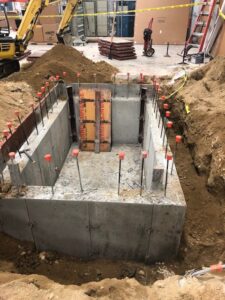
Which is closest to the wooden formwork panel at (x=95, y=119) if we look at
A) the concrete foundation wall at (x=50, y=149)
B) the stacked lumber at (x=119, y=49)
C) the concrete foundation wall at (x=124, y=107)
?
the concrete foundation wall at (x=124, y=107)

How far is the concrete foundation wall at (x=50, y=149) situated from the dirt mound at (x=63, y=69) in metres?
1.71

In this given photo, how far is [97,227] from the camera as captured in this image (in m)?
3.92

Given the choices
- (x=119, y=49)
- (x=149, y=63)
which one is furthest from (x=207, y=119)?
(x=119, y=49)

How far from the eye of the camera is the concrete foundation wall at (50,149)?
4957mm

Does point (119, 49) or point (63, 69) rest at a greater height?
point (119, 49)

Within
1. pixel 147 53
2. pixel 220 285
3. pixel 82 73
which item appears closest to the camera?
pixel 220 285

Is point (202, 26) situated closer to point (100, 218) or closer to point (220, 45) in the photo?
point (220, 45)

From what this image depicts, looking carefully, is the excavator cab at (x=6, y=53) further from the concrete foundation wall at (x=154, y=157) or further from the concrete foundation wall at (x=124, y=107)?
the concrete foundation wall at (x=154, y=157)

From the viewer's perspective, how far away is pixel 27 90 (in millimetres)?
7930

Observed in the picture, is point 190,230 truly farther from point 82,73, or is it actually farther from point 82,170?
point 82,73

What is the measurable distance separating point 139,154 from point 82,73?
371 centimetres

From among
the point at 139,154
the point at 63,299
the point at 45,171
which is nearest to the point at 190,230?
the point at 63,299

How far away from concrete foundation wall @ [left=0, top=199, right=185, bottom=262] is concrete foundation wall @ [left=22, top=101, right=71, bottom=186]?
0.84 m

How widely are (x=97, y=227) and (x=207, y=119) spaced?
3408mm
